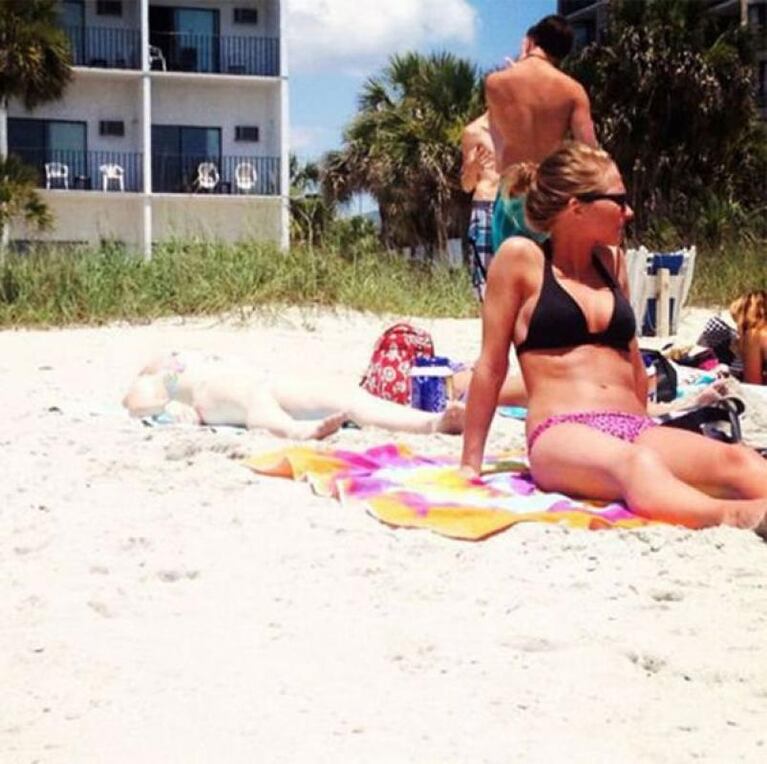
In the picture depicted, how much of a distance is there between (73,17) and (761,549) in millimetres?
32070

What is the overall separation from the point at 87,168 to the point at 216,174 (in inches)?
111

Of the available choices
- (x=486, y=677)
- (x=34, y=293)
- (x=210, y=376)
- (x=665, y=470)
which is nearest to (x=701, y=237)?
(x=34, y=293)

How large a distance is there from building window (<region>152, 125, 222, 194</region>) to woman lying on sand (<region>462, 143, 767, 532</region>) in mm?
28792

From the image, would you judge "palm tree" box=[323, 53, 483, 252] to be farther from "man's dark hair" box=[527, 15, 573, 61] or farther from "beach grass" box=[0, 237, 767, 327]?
"man's dark hair" box=[527, 15, 573, 61]

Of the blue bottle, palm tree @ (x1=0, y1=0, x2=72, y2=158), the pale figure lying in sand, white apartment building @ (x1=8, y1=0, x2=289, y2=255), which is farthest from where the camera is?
white apartment building @ (x1=8, y1=0, x2=289, y2=255)

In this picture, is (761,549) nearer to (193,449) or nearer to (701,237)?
(193,449)

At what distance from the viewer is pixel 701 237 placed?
1917 cm

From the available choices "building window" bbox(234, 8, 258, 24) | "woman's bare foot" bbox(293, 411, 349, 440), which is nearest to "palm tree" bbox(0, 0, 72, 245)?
"building window" bbox(234, 8, 258, 24)

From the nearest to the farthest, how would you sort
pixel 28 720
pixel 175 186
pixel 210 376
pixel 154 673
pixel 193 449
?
pixel 28 720, pixel 154 673, pixel 193 449, pixel 210 376, pixel 175 186

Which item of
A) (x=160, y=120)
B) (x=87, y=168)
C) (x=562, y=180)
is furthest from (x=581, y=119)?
(x=160, y=120)

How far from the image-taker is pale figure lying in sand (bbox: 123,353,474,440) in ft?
18.9

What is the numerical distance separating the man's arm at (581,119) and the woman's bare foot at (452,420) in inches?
65.9

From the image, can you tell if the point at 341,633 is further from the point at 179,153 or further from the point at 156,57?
the point at 156,57

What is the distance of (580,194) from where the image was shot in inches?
173
